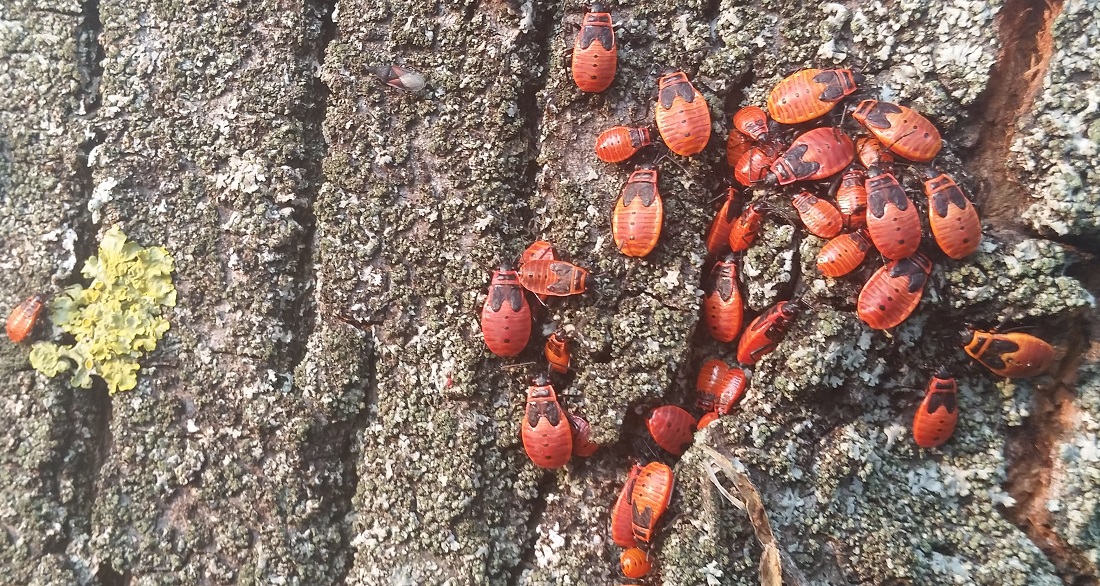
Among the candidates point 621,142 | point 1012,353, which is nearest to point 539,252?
point 621,142

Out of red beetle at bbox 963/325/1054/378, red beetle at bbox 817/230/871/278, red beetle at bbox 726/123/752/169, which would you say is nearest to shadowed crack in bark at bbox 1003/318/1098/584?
red beetle at bbox 963/325/1054/378

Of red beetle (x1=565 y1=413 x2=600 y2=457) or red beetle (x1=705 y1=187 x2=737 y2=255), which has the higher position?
red beetle (x1=705 y1=187 x2=737 y2=255)

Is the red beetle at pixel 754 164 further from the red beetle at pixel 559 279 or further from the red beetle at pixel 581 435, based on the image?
the red beetle at pixel 581 435

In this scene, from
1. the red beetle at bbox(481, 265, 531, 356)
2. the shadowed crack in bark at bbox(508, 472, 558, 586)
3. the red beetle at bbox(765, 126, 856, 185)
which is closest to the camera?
the red beetle at bbox(765, 126, 856, 185)

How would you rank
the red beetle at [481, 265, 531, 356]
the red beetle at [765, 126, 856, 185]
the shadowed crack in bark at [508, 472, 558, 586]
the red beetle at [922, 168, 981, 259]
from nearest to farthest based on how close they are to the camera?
the red beetle at [922, 168, 981, 259] → the red beetle at [765, 126, 856, 185] → the red beetle at [481, 265, 531, 356] → the shadowed crack in bark at [508, 472, 558, 586]

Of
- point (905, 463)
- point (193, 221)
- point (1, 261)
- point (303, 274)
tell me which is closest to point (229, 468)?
point (303, 274)

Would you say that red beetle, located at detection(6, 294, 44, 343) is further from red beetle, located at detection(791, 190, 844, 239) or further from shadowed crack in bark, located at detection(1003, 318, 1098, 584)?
shadowed crack in bark, located at detection(1003, 318, 1098, 584)

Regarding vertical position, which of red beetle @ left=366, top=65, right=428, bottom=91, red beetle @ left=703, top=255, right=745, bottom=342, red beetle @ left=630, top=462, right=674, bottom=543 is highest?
red beetle @ left=366, top=65, right=428, bottom=91
